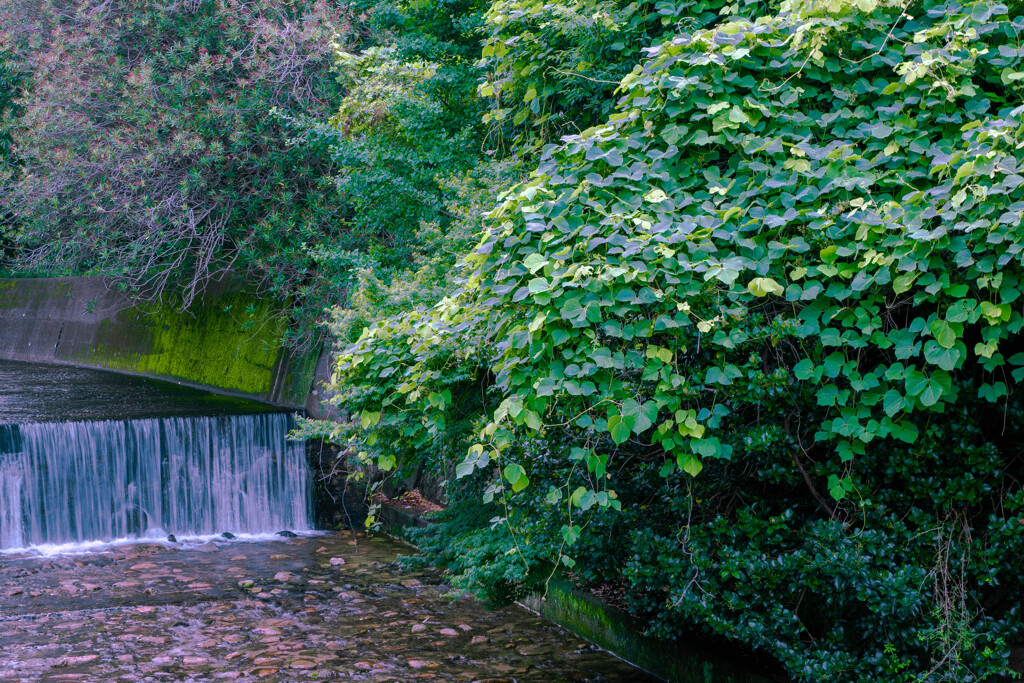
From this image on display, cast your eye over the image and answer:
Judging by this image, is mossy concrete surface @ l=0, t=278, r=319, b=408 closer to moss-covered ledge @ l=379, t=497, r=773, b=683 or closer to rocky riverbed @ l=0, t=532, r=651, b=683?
rocky riverbed @ l=0, t=532, r=651, b=683

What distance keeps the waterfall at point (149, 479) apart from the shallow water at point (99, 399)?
1.59 feet

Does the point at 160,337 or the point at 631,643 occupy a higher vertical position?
the point at 160,337

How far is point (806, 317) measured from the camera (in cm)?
363

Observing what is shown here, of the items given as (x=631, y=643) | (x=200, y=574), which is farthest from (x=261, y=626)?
(x=631, y=643)

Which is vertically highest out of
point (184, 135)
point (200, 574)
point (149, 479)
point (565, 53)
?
point (184, 135)

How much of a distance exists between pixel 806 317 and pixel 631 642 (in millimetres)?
2791

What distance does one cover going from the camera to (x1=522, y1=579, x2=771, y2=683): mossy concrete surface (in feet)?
16.0

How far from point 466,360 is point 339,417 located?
6354mm

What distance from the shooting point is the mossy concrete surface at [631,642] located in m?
4.87

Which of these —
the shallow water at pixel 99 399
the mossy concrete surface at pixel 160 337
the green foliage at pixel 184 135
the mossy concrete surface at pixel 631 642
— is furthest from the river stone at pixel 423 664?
the mossy concrete surface at pixel 160 337

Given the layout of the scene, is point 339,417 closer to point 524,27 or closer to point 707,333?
point 524,27

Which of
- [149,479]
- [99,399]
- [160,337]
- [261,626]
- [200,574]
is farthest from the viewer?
[160,337]

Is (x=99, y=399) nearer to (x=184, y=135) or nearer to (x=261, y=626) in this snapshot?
(x=184, y=135)

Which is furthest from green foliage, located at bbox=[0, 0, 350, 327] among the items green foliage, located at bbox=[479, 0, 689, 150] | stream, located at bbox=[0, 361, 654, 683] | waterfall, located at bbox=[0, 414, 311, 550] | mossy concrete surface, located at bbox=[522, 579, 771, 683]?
mossy concrete surface, located at bbox=[522, 579, 771, 683]
